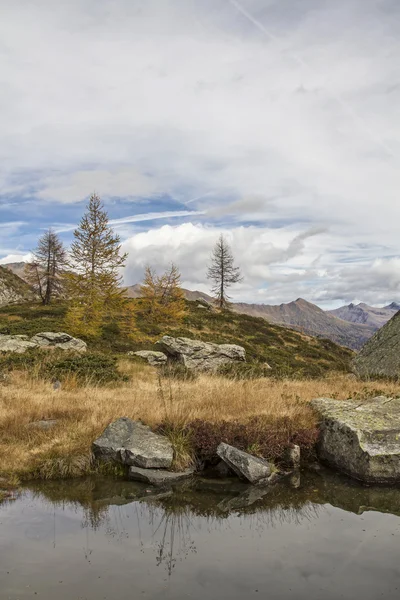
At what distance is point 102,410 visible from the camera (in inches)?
393

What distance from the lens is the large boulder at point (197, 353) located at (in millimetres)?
22125

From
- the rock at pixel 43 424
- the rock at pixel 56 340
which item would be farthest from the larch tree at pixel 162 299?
the rock at pixel 43 424

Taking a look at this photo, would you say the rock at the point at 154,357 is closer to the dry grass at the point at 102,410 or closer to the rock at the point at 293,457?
the dry grass at the point at 102,410

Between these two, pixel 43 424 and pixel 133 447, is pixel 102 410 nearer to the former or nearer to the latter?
pixel 43 424

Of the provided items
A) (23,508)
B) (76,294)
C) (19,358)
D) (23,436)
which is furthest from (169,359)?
(23,508)

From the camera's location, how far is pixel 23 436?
8.87 meters

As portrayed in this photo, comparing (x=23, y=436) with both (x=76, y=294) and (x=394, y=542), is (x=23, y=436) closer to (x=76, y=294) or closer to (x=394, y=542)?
(x=394, y=542)

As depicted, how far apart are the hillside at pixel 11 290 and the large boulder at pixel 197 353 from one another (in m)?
38.5

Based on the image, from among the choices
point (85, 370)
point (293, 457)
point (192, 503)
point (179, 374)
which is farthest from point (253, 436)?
point (179, 374)

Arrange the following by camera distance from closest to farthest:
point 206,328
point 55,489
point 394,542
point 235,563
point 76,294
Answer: point 235,563 < point 394,542 < point 55,489 < point 76,294 < point 206,328

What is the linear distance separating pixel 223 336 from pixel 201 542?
3551cm

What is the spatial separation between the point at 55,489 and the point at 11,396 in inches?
177

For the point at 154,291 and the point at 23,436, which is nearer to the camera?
the point at 23,436

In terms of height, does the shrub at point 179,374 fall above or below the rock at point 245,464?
above
